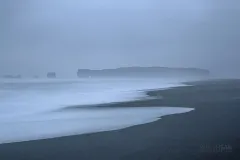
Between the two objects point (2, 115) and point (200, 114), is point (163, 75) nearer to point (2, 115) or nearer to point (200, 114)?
point (200, 114)

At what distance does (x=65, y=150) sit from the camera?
2893 mm

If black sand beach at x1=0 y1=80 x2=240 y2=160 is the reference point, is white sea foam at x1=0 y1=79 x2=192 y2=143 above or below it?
above

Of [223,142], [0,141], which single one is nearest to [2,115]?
[0,141]

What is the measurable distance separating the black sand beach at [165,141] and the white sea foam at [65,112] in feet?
0.99

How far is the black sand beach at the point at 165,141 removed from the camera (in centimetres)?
274

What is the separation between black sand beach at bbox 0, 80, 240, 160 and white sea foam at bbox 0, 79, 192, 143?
0.99 feet

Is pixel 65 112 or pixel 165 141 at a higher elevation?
pixel 65 112

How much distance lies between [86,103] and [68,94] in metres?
0.61

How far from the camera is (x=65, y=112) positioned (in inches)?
180

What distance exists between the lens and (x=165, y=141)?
308 cm

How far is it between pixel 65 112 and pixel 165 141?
6.39 ft

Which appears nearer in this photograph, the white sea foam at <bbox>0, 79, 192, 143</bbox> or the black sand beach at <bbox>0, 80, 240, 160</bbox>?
the black sand beach at <bbox>0, 80, 240, 160</bbox>

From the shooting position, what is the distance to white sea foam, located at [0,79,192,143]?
3.71 metres

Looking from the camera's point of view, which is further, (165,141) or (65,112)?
(65,112)
